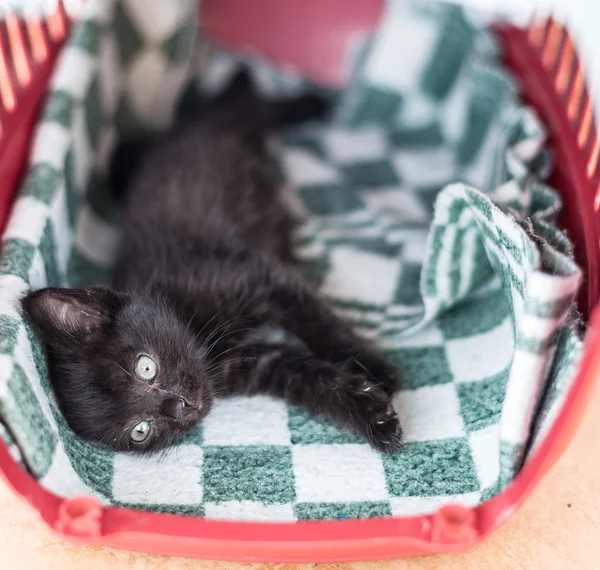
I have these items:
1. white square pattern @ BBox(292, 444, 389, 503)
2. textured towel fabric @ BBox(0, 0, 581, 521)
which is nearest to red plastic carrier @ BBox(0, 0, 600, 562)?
textured towel fabric @ BBox(0, 0, 581, 521)

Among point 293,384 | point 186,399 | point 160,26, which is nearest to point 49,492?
point 186,399

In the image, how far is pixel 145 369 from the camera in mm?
1197

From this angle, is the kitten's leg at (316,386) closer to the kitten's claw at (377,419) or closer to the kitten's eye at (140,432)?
the kitten's claw at (377,419)

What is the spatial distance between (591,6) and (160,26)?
1154mm

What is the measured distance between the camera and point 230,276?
56.7 inches

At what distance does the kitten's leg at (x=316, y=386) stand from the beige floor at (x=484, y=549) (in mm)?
218

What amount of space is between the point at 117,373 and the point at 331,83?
52.7 inches

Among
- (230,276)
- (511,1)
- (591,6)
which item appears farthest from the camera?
(511,1)

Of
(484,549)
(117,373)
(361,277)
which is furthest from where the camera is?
(361,277)

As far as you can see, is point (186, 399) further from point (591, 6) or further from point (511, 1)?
point (511, 1)

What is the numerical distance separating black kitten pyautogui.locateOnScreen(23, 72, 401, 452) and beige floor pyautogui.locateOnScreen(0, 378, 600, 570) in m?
0.19

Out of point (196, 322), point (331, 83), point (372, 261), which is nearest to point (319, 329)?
point (196, 322)

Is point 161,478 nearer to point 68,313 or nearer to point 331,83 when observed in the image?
point 68,313

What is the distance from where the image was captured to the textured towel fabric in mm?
1065
